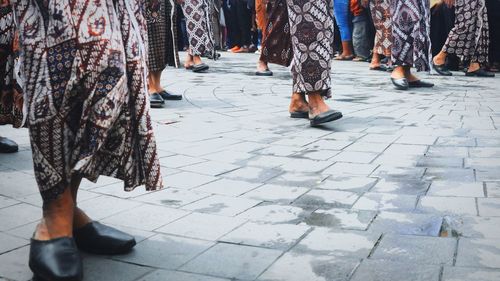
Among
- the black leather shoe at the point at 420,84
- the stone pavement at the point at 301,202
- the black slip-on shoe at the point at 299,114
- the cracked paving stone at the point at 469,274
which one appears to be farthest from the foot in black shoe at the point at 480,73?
the cracked paving stone at the point at 469,274

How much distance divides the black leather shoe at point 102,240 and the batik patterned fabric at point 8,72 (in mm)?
1098

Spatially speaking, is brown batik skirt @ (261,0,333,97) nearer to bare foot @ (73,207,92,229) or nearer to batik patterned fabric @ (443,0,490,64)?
bare foot @ (73,207,92,229)

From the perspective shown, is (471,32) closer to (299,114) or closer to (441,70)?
(441,70)

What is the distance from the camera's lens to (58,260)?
185 centimetres

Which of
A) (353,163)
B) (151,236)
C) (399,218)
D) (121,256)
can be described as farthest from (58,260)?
A: (353,163)

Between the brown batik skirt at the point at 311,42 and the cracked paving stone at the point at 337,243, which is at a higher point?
the brown batik skirt at the point at 311,42

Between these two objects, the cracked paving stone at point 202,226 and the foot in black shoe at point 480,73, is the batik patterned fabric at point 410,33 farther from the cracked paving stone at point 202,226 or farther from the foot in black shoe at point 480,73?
the cracked paving stone at point 202,226

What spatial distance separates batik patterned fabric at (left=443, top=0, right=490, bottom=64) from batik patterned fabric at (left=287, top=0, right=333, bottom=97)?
3857mm

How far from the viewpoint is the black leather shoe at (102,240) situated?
207 centimetres

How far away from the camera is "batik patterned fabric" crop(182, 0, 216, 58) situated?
731 cm

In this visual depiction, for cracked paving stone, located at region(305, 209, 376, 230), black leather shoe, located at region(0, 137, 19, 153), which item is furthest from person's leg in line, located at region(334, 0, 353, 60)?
cracked paving stone, located at region(305, 209, 376, 230)

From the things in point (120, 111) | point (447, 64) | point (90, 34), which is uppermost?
point (90, 34)

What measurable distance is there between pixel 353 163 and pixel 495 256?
Answer: 1395 millimetres

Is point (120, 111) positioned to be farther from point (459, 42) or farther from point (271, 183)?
point (459, 42)
